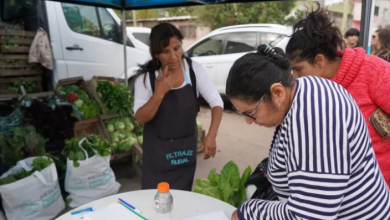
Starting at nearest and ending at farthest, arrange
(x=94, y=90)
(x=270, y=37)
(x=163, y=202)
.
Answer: (x=163, y=202)
(x=94, y=90)
(x=270, y=37)

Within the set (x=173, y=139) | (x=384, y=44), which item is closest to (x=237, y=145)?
(x=384, y=44)

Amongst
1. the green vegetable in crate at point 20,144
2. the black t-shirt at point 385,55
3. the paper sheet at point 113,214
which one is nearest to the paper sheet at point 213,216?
the paper sheet at point 113,214

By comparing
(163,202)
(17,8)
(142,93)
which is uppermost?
(17,8)

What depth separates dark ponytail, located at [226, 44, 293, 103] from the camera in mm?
906

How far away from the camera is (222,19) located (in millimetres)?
12664

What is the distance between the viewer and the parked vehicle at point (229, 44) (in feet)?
20.7

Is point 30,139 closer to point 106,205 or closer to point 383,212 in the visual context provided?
point 106,205

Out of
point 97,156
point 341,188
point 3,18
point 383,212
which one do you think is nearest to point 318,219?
point 341,188

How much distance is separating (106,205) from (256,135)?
405 cm

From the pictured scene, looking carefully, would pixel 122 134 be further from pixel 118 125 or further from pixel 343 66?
pixel 343 66

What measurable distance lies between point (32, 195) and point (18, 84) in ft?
7.88

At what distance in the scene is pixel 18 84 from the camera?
13.9ft

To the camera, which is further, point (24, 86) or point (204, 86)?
point (24, 86)

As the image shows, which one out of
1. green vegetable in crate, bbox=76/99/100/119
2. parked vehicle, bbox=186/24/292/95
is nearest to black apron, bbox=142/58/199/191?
green vegetable in crate, bbox=76/99/100/119
